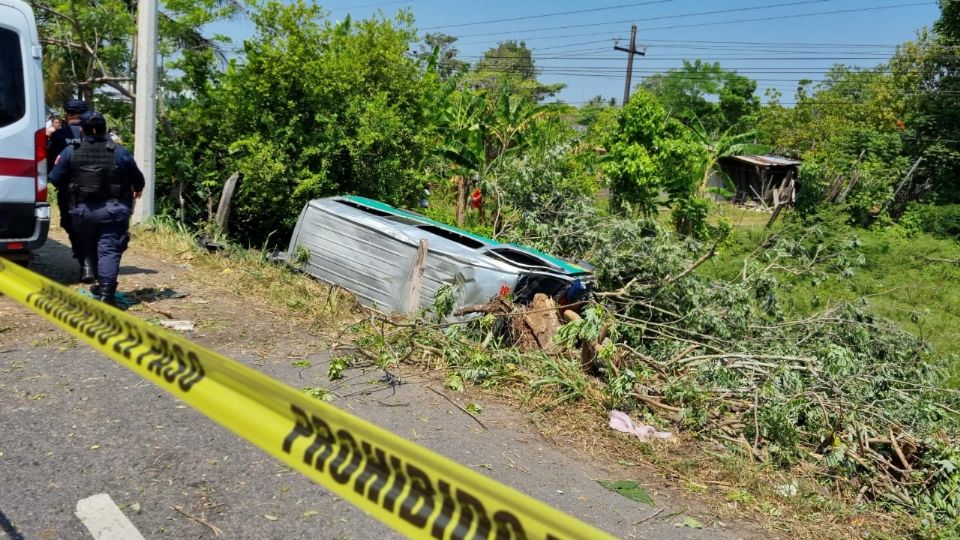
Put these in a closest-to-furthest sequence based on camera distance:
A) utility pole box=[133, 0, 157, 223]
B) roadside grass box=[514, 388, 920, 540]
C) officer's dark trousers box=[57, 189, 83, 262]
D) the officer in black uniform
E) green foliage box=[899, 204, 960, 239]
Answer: roadside grass box=[514, 388, 920, 540] → officer's dark trousers box=[57, 189, 83, 262] → the officer in black uniform → utility pole box=[133, 0, 157, 223] → green foliage box=[899, 204, 960, 239]

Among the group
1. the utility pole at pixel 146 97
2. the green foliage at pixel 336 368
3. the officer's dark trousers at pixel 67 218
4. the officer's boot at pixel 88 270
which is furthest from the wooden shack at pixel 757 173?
the green foliage at pixel 336 368

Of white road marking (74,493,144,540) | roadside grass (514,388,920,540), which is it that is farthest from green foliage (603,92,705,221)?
white road marking (74,493,144,540)

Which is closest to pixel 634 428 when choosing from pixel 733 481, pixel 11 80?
pixel 733 481

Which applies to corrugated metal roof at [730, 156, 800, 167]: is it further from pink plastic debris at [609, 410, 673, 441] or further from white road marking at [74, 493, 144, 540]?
white road marking at [74, 493, 144, 540]

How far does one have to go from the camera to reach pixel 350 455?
1912 millimetres

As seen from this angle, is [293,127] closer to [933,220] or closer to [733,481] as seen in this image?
[733,481]

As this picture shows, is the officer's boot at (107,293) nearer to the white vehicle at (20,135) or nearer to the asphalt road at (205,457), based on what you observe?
the asphalt road at (205,457)

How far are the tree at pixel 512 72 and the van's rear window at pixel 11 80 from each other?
38.2 m

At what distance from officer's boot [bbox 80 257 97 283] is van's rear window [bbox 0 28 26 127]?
133 cm

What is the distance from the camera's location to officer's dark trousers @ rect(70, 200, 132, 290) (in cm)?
612

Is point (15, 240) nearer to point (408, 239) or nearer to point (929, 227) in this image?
point (408, 239)

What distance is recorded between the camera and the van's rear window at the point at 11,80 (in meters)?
6.17

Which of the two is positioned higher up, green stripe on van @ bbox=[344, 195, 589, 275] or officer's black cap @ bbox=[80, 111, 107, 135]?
officer's black cap @ bbox=[80, 111, 107, 135]

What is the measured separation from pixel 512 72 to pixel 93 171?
214 feet
